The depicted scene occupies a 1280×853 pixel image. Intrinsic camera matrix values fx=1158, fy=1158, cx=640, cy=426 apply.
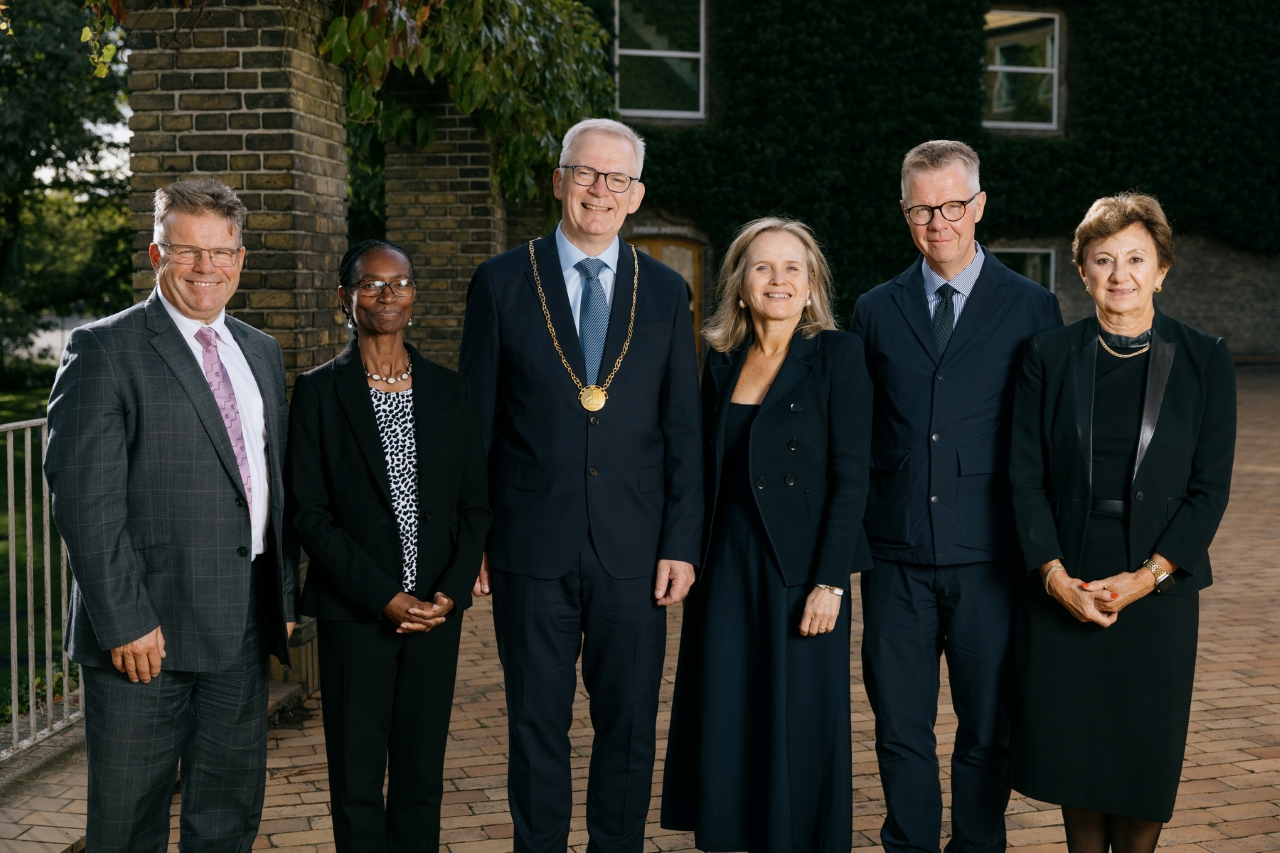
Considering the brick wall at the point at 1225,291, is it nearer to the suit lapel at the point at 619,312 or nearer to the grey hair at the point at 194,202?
the suit lapel at the point at 619,312

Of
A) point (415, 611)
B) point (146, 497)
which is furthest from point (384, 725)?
point (146, 497)

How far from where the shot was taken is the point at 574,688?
317cm

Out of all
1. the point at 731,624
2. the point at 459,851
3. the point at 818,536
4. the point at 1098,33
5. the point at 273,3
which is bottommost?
the point at 459,851

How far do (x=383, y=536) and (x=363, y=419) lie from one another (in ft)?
1.00

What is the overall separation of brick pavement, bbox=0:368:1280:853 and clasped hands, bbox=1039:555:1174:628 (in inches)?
39.4

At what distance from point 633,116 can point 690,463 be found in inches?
623

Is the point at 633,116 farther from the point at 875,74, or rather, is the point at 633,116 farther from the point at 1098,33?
the point at 1098,33

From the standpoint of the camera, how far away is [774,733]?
123 inches

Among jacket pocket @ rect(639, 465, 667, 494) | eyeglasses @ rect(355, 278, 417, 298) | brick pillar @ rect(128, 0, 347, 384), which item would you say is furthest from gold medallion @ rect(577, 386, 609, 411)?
brick pillar @ rect(128, 0, 347, 384)

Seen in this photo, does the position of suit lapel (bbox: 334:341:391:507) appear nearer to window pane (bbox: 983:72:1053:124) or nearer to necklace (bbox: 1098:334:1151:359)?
necklace (bbox: 1098:334:1151:359)

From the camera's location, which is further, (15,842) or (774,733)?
(15,842)

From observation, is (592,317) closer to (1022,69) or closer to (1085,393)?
(1085,393)

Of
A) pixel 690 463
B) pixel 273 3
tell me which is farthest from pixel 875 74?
pixel 690 463

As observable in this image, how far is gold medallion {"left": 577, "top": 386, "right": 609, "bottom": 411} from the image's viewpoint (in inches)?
122
